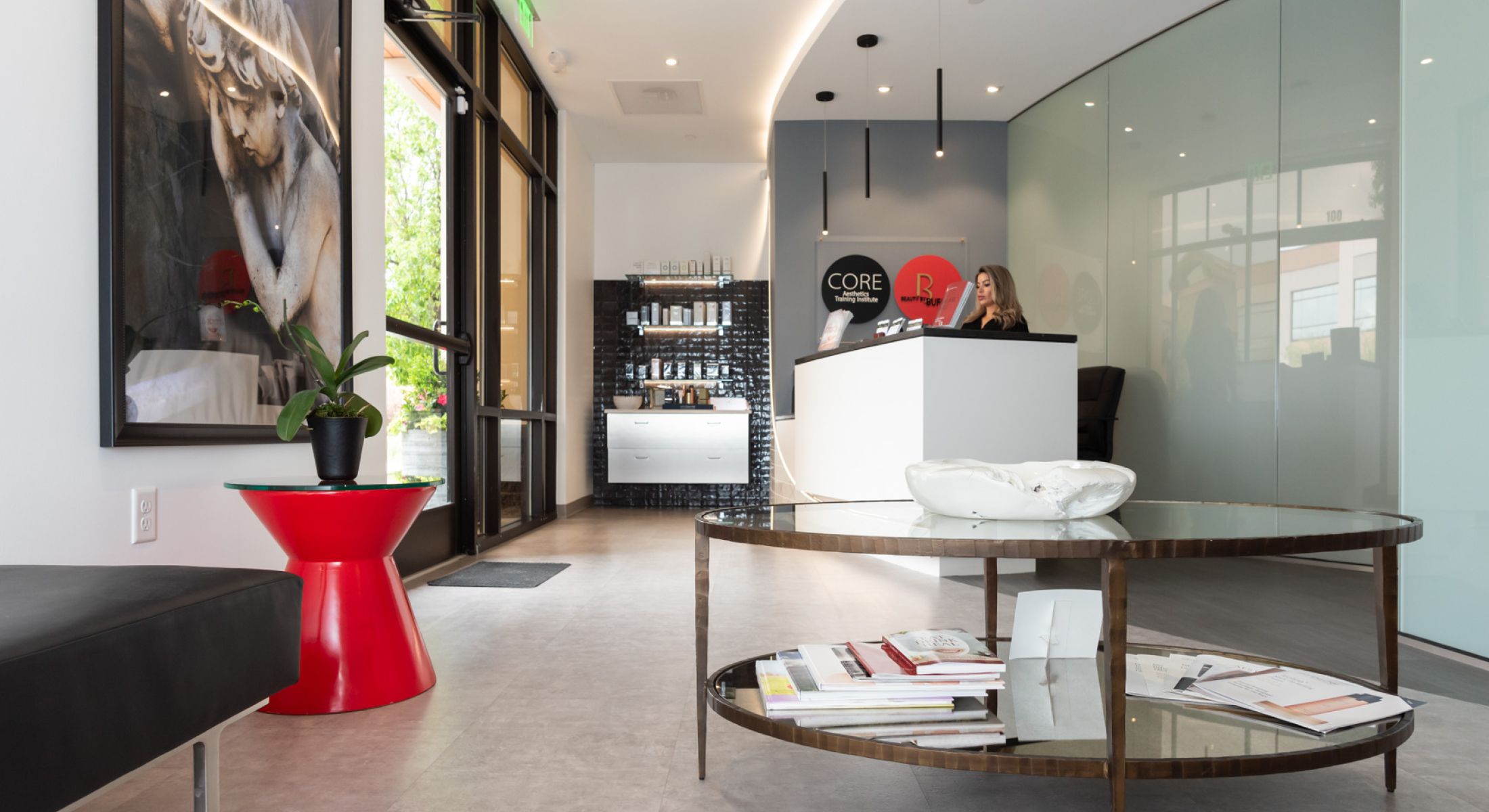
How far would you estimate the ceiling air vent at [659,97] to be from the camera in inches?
261

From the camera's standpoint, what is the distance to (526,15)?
513 cm

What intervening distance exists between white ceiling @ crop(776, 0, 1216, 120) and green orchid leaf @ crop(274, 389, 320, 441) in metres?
4.05

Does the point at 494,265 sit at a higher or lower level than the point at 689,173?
lower

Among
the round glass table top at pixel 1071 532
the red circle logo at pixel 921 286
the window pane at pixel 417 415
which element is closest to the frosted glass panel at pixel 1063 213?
the red circle logo at pixel 921 286

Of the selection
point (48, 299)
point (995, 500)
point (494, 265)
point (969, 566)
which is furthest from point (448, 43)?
point (995, 500)

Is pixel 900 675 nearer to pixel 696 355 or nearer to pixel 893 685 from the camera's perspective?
pixel 893 685

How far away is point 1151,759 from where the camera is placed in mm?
1268

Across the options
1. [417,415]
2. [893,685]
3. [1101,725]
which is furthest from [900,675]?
[417,415]

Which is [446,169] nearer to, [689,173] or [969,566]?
[969,566]

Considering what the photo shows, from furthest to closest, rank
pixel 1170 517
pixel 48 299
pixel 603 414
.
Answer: pixel 603 414 → pixel 48 299 → pixel 1170 517

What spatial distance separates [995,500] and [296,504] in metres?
1.53

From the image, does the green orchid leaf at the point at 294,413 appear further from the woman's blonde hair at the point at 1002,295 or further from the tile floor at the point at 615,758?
the woman's blonde hair at the point at 1002,295

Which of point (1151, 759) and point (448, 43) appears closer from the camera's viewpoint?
point (1151, 759)

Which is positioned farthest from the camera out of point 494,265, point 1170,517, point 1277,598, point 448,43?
point 494,265
